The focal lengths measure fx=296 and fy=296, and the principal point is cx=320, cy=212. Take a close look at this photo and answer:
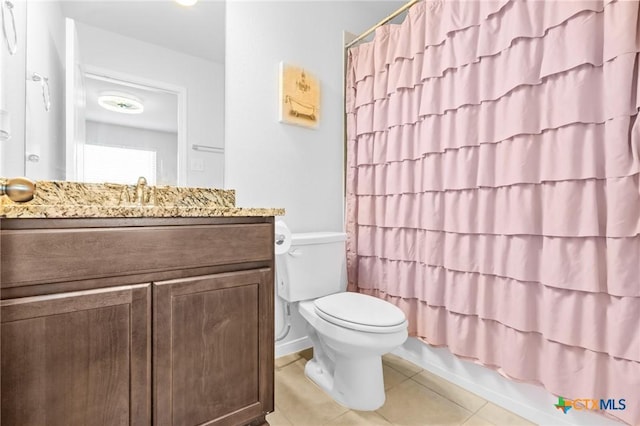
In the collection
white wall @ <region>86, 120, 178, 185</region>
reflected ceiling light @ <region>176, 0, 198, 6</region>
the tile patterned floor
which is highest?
reflected ceiling light @ <region>176, 0, 198, 6</region>

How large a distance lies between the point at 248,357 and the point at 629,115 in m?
1.49

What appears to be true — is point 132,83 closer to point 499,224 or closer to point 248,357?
point 248,357

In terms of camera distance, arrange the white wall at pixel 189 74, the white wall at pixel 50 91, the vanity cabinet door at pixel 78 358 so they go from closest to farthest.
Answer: the vanity cabinet door at pixel 78 358 < the white wall at pixel 50 91 < the white wall at pixel 189 74

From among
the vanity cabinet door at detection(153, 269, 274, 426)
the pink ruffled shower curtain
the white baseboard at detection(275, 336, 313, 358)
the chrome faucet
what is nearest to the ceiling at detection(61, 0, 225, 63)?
the chrome faucet

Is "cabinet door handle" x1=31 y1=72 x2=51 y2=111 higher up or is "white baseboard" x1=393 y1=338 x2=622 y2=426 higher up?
"cabinet door handle" x1=31 y1=72 x2=51 y2=111

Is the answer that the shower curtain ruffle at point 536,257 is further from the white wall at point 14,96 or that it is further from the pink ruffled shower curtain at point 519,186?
the white wall at point 14,96

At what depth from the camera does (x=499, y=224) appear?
1.26m

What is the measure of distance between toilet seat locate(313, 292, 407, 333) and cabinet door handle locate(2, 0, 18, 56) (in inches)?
56.8

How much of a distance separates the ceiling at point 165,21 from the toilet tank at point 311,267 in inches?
43.7

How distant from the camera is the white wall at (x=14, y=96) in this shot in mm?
867

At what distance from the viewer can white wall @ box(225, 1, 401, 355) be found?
1.66 meters

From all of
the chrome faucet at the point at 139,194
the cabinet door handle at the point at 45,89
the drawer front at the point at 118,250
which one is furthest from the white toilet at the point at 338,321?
the cabinet door handle at the point at 45,89

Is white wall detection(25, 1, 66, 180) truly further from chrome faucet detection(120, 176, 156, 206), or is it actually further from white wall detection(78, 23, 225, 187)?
chrome faucet detection(120, 176, 156, 206)

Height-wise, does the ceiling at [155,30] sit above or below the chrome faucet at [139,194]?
above
